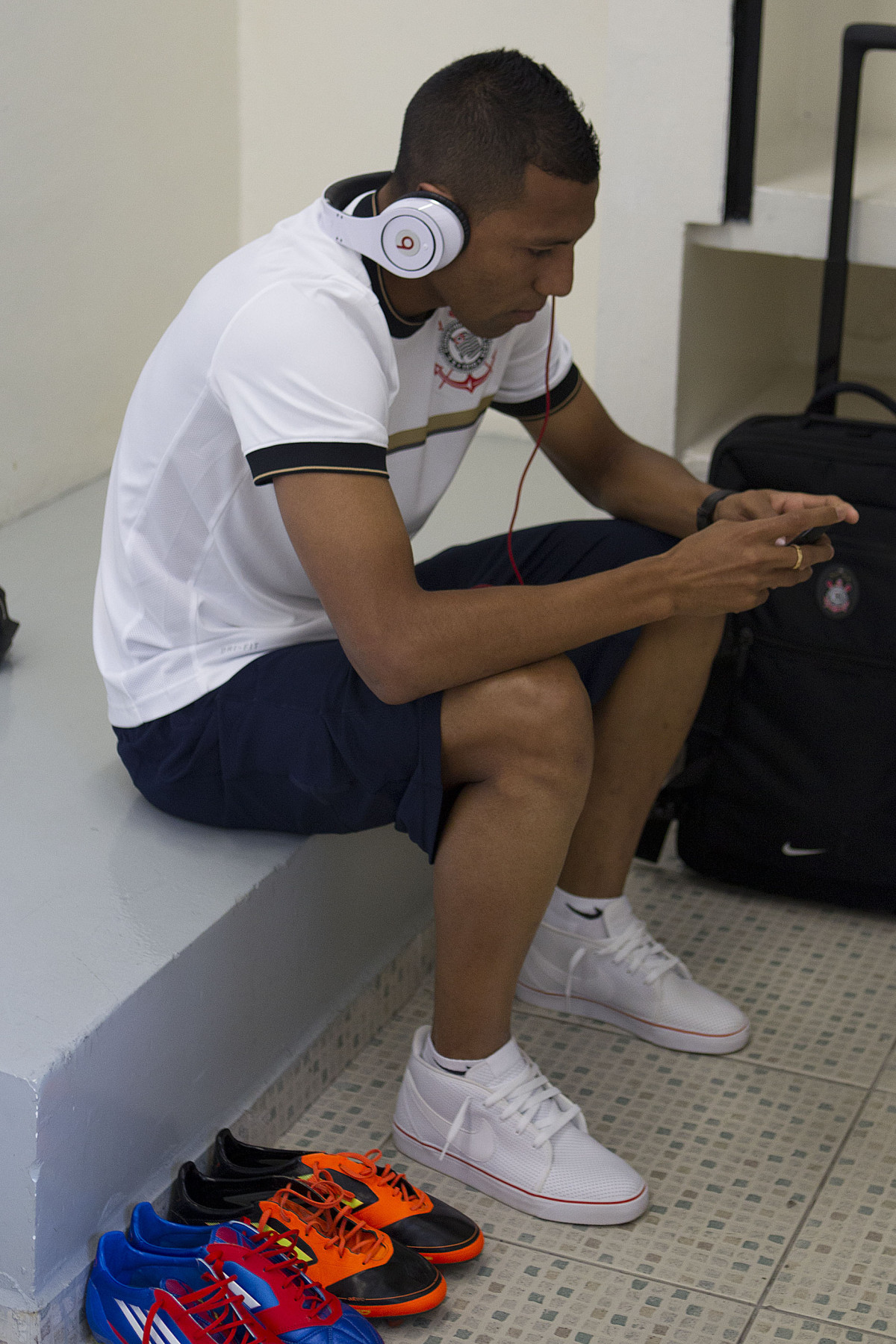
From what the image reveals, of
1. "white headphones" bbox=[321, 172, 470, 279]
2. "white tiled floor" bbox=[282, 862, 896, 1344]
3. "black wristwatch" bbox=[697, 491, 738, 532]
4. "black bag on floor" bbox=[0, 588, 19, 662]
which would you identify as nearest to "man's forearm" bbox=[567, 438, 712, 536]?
"black wristwatch" bbox=[697, 491, 738, 532]

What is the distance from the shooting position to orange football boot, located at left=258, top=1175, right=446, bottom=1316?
4.53ft

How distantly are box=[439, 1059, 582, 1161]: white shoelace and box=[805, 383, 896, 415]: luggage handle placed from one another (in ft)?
3.11

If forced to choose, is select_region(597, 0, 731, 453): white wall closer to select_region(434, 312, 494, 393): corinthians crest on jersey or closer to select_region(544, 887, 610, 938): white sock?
select_region(434, 312, 494, 393): corinthians crest on jersey

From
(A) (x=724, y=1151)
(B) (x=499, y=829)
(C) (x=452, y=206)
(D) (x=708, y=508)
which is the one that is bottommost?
(A) (x=724, y=1151)

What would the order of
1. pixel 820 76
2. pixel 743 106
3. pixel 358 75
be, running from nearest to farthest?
pixel 743 106
pixel 820 76
pixel 358 75

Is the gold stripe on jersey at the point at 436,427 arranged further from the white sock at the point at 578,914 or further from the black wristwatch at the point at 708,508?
the white sock at the point at 578,914

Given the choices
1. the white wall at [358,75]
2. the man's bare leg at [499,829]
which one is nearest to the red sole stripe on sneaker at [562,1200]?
the man's bare leg at [499,829]

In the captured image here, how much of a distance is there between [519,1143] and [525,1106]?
0.04 m

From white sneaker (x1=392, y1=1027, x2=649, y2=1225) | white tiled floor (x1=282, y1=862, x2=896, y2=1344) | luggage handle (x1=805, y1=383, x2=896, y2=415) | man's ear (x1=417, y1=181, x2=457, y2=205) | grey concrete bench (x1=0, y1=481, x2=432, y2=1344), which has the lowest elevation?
white tiled floor (x1=282, y1=862, x2=896, y2=1344)

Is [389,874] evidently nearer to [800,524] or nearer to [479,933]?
[479,933]

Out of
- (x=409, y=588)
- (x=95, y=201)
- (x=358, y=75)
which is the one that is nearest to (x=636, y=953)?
(x=409, y=588)

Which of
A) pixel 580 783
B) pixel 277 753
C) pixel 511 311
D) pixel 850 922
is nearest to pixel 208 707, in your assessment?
pixel 277 753

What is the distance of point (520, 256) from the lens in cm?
145

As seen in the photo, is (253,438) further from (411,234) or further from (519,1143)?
(519,1143)
